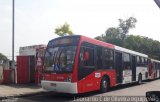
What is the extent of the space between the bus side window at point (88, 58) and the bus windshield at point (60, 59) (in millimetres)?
481

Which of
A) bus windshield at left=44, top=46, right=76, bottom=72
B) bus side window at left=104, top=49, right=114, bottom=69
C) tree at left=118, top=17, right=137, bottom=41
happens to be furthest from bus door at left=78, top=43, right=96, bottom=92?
tree at left=118, top=17, right=137, bottom=41

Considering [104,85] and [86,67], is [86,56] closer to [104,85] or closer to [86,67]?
[86,67]

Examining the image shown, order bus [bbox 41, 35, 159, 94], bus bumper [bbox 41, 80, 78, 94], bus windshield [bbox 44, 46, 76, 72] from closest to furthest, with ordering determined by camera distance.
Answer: bus bumper [bbox 41, 80, 78, 94], bus [bbox 41, 35, 159, 94], bus windshield [bbox 44, 46, 76, 72]

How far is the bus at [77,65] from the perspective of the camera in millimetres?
13266

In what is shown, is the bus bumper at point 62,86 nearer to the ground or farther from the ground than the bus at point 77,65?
nearer to the ground

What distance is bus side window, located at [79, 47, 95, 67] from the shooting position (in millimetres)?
13752

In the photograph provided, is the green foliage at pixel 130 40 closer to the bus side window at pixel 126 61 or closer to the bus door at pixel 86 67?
the bus side window at pixel 126 61

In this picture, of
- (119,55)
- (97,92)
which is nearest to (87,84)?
(97,92)

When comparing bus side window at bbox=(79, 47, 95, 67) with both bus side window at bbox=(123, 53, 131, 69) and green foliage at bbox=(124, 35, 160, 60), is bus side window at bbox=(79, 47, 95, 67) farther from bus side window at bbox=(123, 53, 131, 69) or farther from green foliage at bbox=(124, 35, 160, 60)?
green foliage at bbox=(124, 35, 160, 60)

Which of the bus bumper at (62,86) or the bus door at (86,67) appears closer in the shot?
the bus bumper at (62,86)

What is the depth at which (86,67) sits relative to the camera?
14156 mm

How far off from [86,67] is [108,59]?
3.32 m

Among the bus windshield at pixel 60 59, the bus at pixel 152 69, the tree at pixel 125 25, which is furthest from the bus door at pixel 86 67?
the tree at pixel 125 25

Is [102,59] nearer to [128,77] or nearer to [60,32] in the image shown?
[128,77]
